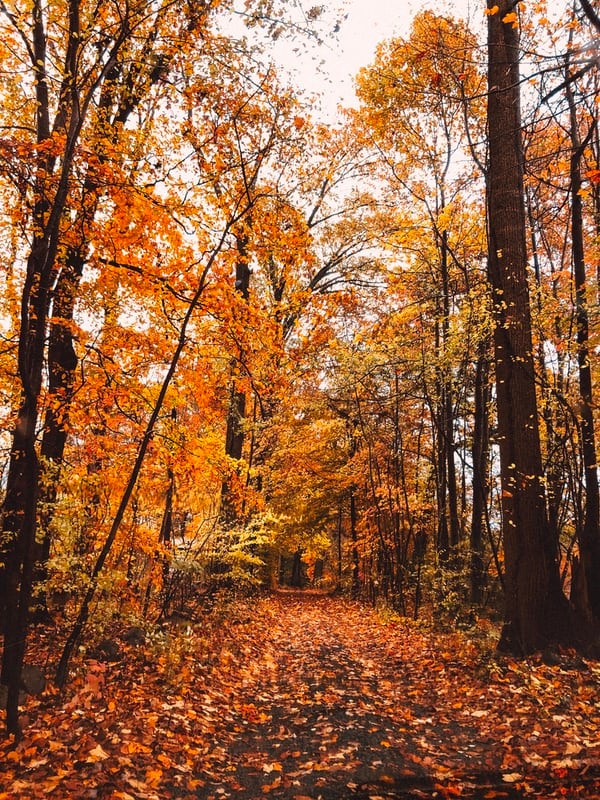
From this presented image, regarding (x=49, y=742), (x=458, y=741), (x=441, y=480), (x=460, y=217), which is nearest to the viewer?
(x=49, y=742)

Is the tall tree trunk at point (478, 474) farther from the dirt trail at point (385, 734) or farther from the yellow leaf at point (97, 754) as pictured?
the yellow leaf at point (97, 754)

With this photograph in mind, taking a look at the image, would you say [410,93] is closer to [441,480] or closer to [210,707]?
[441,480]

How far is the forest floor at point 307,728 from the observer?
12.9ft

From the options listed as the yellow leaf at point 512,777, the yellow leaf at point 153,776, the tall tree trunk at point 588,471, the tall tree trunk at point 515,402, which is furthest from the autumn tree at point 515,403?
the yellow leaf at point 153,776

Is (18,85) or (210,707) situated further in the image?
(18,85)

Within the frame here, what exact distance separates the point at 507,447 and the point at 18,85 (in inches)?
331

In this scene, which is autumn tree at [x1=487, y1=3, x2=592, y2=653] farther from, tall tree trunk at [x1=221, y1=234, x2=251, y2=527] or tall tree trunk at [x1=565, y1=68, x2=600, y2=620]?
tall tree trunk at [x1=221, y1=234, x2=251, y2=527]

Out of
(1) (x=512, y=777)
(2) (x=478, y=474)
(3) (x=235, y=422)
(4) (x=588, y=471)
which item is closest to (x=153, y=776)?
(1) (x=512, y=777)

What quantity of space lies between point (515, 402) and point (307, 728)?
198 inches

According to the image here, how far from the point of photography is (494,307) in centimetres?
739

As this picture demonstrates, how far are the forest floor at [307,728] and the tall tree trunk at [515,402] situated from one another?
0.62 metres

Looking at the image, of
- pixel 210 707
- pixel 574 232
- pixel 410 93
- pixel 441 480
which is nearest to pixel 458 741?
pixel 210 707

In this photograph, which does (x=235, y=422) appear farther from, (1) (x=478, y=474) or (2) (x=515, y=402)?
(2) (x=515, y=402)

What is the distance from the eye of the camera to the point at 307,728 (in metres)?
5.32
